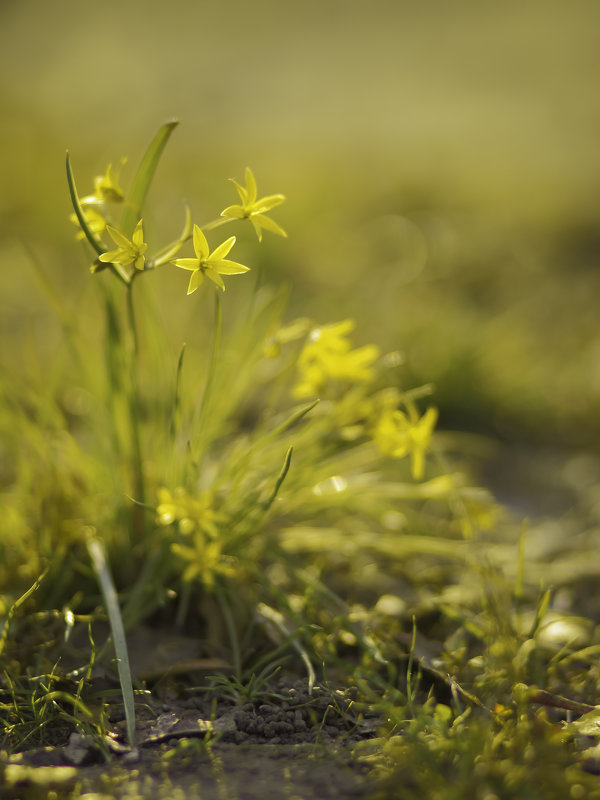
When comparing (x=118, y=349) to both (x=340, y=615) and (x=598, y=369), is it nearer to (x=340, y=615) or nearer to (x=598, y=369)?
(x=340, y=615)

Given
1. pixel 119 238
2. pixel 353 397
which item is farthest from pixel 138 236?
pixel 353 397

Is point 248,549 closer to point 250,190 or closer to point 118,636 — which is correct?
point 118,636

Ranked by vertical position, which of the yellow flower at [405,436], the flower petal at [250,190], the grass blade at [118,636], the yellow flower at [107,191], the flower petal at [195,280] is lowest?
the grass blade at [118,636]

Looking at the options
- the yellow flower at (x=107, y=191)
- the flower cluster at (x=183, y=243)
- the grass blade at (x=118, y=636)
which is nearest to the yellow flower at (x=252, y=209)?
the flower cluster at (x=183, y=243)

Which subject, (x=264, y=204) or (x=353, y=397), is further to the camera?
(x=353, y=397)

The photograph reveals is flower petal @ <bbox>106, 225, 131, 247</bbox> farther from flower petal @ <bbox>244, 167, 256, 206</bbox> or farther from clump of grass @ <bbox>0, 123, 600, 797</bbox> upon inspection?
flower petal @ <bbox>244, 167, 256, 206</bbox>

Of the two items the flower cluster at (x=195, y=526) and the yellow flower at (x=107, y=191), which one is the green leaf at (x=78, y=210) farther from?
the flower cluster at (x=195, y=526)

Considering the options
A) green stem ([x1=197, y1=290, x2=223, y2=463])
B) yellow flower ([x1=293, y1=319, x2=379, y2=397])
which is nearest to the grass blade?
green stem ([x1=197, y1=290, x2=223, y2=463])
